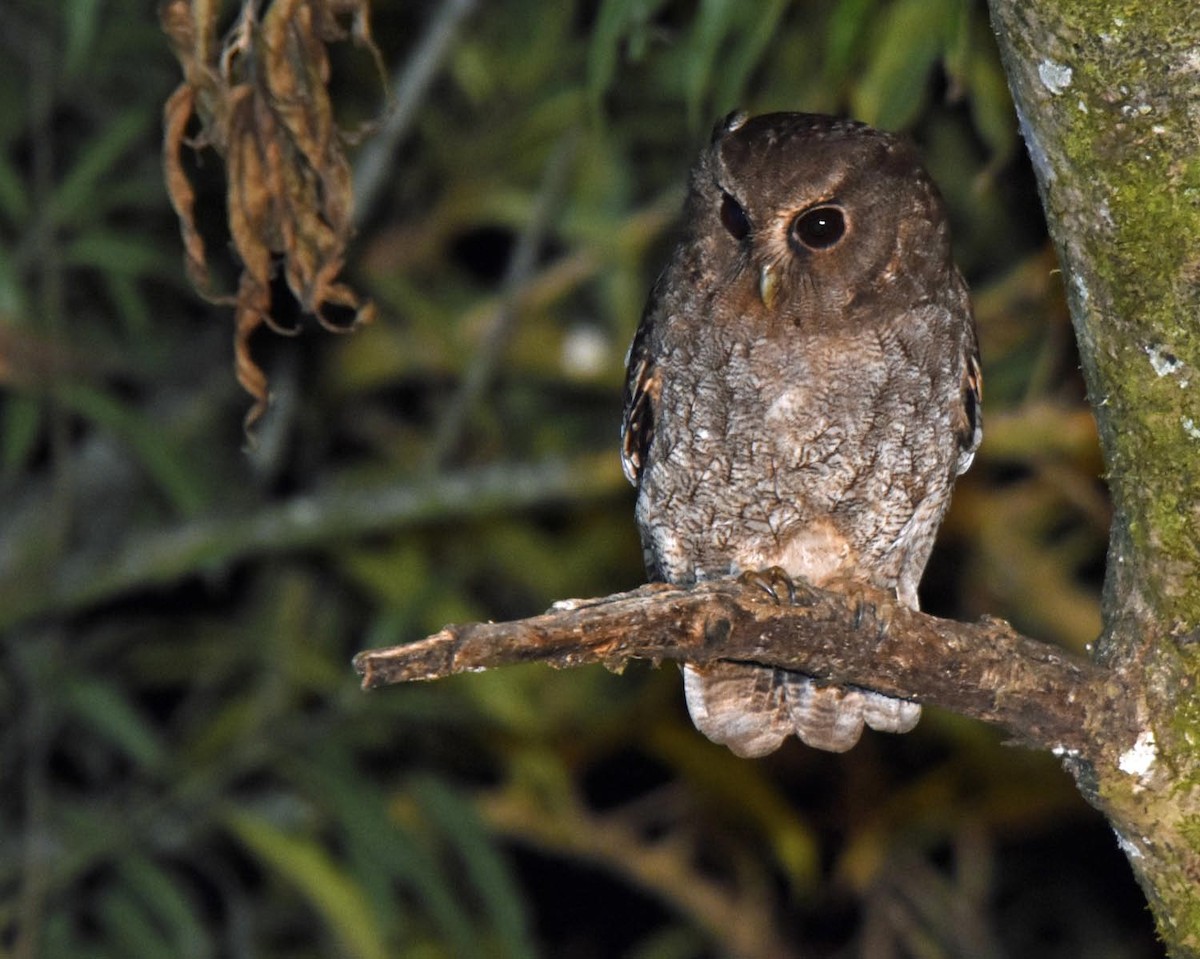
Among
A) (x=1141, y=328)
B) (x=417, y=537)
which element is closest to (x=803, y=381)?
(x=1141, y=328)

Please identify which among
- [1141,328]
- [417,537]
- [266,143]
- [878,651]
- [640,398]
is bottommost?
[417,537]

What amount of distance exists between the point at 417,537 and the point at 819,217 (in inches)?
97.8

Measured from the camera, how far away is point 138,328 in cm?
481

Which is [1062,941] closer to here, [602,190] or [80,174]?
[602,190]

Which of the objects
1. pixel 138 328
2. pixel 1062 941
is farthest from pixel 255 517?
pixel 1062 941

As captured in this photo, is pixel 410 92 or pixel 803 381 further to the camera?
pixel 410 92

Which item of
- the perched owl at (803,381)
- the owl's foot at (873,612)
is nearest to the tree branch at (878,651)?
the owl's foot at (873,612)

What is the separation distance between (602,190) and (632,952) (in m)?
3.00

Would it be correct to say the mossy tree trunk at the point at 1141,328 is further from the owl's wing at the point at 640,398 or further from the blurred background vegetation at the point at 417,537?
the blurred background vegetation at the point at 417,537

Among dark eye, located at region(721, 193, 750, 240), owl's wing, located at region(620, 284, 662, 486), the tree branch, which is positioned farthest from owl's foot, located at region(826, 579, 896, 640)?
owl's wing, located at region(620, 284, 662, 486)

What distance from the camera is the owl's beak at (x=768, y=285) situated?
2857mm

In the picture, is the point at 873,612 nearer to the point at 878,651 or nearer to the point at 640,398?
the point at 878,651

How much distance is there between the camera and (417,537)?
5.08 m

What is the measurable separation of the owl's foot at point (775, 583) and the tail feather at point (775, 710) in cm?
67
